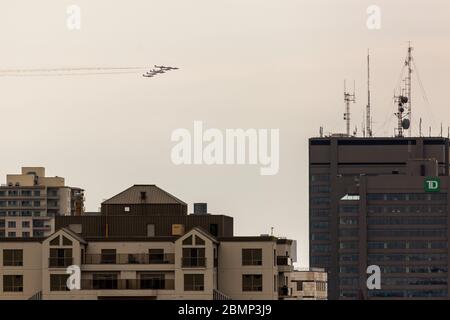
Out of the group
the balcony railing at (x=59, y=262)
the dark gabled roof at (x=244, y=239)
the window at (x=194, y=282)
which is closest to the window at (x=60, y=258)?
the balcony railing at (x=59, y=262)

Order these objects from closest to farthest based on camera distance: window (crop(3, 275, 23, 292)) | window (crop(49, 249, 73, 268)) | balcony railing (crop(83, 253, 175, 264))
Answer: window (crop(49, 249, 73, 268)), balcony railing (crop(83, 253, 175, 264)), window (crop(3, 275, 23, 292))

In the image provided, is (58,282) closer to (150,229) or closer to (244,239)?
(244,239)

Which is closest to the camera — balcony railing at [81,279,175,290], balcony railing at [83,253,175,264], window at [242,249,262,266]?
balcony railing at [81,279,175,290]

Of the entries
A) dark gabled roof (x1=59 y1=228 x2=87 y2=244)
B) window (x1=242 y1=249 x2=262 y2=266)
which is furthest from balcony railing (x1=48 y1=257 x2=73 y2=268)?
window (x1=242 y1=249 x2=262 y2=266)

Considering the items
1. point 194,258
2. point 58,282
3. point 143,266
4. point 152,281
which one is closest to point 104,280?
point 143,266

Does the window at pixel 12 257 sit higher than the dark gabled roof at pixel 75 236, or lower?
lower

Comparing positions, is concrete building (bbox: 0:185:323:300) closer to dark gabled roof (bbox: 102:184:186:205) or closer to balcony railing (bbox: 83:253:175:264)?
balcony railing (bbox: 83:253:175:264)

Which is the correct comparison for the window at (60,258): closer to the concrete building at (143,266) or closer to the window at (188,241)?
the concrete building at (143,266)
